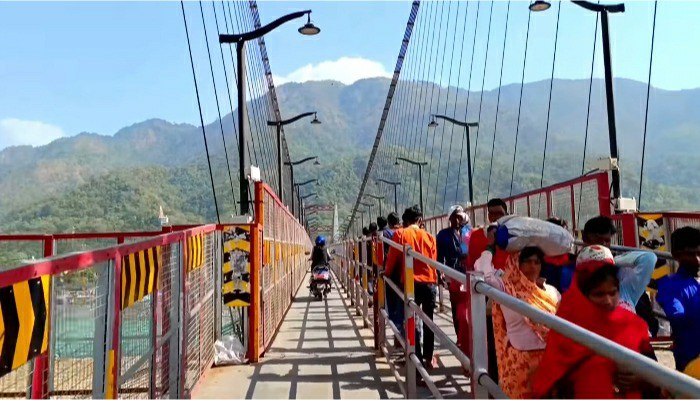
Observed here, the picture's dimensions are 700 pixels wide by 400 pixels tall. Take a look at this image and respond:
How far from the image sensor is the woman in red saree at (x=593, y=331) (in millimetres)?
1704

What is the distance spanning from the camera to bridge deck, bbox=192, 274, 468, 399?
4562 millimetres

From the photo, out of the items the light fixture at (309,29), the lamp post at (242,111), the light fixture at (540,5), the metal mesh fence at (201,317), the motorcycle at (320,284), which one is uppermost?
the light fixture at (540,5)

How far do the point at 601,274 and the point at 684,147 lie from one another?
7888 inches

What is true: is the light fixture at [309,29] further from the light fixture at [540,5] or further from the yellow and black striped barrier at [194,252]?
the yellow and black striped barrier at [194,252]

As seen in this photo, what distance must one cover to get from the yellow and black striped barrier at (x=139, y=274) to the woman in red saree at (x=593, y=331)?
5.99ft

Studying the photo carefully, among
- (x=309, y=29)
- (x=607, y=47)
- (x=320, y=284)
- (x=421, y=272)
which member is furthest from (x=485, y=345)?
(x=320, y=284)

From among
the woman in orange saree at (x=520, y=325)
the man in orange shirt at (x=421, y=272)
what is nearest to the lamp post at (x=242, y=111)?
the man in orange shirt at (x=421, y=272)

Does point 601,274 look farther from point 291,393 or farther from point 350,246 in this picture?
point 350,246

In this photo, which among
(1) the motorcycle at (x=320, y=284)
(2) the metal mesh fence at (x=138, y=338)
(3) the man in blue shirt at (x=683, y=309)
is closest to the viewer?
(3) the man in blue shirt at (x=683, y=309)

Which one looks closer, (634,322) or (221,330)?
(634,322)

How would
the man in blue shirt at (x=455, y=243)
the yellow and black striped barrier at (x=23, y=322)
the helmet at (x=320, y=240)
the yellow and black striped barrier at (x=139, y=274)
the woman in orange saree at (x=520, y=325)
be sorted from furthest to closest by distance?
the helmet at (x=320, y=240)
the man in blue shirt at (x=455, y=243)
the yellow and black striped barrier at (x=139, y=274)
the woman in orange saree at (x=520, y=325)
the yellow and black striped barrier at (x=23, y=322)

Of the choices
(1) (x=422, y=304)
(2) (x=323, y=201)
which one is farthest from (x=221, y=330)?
(2) (x=323, y=201)

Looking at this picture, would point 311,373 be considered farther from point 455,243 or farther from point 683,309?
point 683,309

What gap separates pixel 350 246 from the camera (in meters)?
12.5
